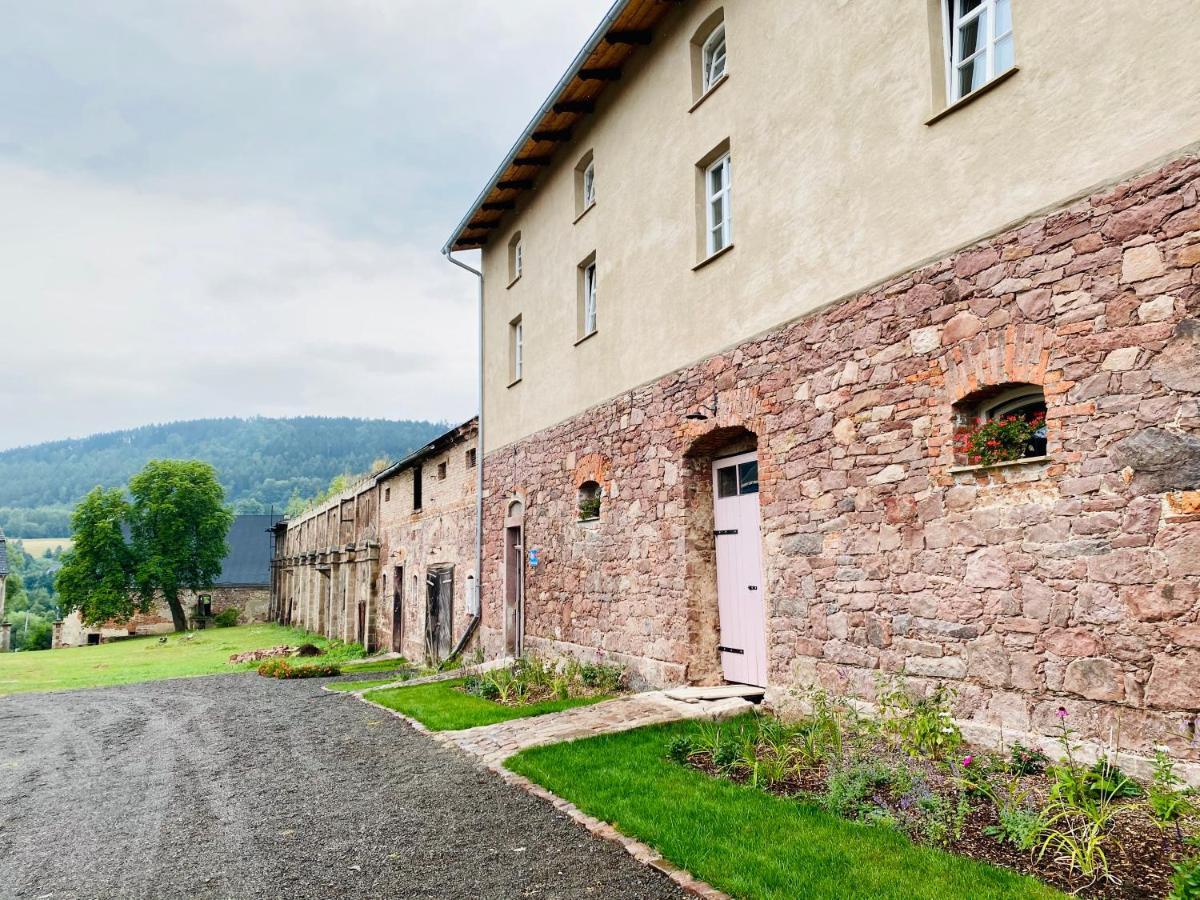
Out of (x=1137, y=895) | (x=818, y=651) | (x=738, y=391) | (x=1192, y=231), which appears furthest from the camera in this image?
(x=738, y=391)

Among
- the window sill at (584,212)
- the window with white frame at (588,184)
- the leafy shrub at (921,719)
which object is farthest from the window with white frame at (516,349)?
the leafy shrub at (921,719)

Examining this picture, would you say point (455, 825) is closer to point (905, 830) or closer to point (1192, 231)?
point (905, 830)

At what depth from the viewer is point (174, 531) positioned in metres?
46.1

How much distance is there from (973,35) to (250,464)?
16006 cm

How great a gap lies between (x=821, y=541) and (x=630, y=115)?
281 inches

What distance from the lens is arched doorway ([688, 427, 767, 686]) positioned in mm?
8758

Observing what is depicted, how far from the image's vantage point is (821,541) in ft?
23.7

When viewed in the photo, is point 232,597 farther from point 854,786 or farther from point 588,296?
point 854,786

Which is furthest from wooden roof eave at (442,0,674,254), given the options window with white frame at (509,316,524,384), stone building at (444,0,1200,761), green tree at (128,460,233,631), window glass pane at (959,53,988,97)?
green tree at (128,460,233,631)

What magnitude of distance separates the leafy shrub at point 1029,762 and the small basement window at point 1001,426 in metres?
2.00

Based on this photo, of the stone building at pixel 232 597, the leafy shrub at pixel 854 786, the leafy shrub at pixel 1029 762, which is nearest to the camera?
the leafy shrub at pixel 854 786

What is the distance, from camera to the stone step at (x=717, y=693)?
8.28 m

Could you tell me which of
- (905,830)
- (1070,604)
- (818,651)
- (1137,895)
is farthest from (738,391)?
(1137,895)

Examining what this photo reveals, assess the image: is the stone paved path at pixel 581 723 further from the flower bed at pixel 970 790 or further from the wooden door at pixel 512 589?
the wooden door at pixel 512 589
